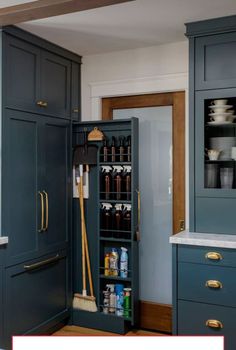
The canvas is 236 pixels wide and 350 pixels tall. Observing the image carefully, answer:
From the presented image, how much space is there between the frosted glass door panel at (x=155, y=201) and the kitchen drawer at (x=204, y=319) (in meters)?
0.68

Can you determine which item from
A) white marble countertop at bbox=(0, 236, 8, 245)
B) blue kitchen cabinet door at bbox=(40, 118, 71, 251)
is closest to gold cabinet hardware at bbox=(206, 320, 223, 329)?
blue kitchen cabinet door at bbox=(40, 118, 71, 251)

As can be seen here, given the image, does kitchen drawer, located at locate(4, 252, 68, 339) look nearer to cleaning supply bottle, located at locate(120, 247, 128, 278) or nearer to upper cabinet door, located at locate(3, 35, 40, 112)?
cleaning supply bottle, located at locate(120, 247, 128, 278)

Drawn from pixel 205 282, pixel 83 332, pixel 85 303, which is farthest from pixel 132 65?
pixel 83 332

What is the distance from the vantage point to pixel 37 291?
10.3ft

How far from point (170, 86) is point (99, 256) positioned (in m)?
1.59

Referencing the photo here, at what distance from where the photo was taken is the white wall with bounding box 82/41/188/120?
10.8ft

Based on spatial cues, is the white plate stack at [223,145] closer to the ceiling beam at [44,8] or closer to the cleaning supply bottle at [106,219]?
the cleaning supply bottle at [106,219]

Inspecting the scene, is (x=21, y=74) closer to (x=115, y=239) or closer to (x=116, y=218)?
(x=116, y=218)

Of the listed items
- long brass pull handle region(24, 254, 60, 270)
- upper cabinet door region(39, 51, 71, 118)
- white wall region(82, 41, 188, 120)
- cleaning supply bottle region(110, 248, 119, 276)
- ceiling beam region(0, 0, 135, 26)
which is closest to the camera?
ceiling beam region(0, 0, 135, 26)

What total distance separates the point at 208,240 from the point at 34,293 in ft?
4.72

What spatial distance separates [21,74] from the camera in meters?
2.93

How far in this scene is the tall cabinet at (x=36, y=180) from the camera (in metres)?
2.81

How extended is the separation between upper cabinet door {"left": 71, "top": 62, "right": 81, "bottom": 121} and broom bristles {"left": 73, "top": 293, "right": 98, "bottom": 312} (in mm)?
1622

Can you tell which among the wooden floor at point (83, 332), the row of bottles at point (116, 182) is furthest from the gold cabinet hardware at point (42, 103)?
the wooden floor at point (83, 332)
